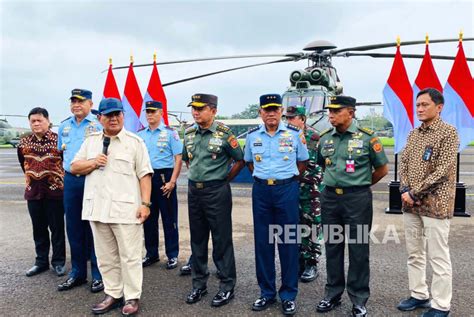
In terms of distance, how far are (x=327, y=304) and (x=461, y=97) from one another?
448 cm

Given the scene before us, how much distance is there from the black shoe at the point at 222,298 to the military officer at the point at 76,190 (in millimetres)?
1162

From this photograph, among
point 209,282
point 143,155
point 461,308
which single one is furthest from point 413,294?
point 143,155

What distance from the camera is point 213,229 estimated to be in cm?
338

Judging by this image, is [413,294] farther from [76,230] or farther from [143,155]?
[76,230]

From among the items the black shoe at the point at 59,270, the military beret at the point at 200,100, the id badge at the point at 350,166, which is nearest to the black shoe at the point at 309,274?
the id badge at the point at 350,166

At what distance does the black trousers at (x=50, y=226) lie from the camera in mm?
4051

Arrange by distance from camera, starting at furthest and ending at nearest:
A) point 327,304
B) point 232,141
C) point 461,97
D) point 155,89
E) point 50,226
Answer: point 155,89 → point 461,97 → point 50,226 → point 232,141 → point 327,304

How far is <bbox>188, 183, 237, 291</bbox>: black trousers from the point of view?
11.0 feet

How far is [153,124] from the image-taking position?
436cm

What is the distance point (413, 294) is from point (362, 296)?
48 cm

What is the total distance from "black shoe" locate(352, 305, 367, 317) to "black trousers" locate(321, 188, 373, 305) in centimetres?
3

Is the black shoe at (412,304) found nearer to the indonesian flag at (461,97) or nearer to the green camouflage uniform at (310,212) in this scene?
the green camouflage uniform at (310,212)

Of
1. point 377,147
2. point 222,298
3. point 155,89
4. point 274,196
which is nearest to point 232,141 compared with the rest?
point 274,196

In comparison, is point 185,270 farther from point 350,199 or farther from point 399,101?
point 399,101
